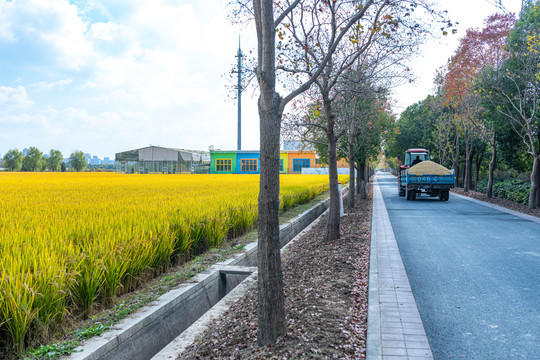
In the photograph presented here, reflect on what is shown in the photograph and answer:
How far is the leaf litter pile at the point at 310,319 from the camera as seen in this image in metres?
3.71

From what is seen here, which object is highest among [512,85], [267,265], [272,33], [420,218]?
[512,85]

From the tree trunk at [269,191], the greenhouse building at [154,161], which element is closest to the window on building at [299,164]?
the greenhouse building at [154,161]

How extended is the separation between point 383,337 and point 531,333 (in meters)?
1.79

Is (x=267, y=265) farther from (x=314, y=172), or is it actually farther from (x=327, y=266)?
(x=314, y=172)

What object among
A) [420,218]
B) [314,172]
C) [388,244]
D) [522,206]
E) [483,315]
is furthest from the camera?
[314,172]

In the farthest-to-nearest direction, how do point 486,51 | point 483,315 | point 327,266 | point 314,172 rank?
point 314,172
point 486,51
point 327,266
point 483,315

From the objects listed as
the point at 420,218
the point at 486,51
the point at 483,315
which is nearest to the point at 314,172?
the point at 486,51

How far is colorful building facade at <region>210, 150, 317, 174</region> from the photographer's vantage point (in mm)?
66750

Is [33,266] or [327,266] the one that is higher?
[33,266]

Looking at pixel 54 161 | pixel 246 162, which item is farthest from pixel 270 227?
pixel 54 161

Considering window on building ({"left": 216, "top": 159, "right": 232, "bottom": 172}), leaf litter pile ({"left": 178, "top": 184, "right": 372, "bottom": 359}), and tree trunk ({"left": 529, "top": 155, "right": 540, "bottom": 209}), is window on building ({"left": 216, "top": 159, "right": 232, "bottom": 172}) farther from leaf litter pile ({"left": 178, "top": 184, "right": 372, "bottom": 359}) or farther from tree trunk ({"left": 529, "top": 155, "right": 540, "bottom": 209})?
leaf litter pile ({"left": 178, "top": 184, "right": 372, "bottom": 359})

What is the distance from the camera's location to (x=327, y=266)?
6.81 meters

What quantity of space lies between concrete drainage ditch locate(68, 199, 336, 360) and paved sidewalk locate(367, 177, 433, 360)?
1.98m

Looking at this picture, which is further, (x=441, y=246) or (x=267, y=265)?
(x=441, y=246)
